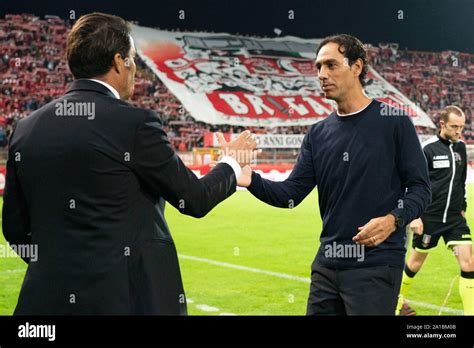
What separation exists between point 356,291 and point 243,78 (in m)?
34.2

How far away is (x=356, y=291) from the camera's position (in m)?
2.79

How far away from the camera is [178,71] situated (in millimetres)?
35312

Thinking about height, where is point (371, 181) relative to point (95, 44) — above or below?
below

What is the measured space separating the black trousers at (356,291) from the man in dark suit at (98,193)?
3.41ft

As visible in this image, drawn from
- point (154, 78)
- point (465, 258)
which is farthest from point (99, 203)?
point (154, 78)

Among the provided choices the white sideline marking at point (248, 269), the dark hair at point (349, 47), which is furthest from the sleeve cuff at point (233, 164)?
the white sideline marking at point (248, 269)

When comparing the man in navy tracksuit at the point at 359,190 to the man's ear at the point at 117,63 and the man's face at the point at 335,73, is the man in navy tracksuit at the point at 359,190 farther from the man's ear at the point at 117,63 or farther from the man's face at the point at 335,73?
the man's ear at the point at 117,63

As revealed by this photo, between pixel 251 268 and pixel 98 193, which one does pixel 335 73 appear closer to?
pixel 98 193

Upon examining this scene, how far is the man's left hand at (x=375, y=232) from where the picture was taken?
2631 mm

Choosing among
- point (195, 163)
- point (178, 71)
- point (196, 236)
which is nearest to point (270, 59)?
point (178, 71)

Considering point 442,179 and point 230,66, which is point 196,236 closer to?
point 442,179

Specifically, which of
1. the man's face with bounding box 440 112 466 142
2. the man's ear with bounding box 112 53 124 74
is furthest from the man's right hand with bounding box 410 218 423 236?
the man's ear with bounding box 112 53 124 74

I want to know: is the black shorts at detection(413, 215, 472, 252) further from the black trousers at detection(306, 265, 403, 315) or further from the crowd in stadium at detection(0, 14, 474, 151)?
the crowd in stadium at detection(0, 14, 474, 151)

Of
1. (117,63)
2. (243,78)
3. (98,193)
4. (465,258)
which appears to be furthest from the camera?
(243,78)
